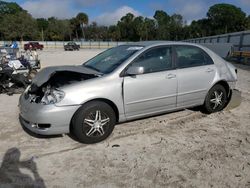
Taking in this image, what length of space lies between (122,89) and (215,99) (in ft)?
7.85

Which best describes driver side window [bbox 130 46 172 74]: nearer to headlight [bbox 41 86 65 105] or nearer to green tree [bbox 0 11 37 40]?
headlight [bbox 41 86 65 105]

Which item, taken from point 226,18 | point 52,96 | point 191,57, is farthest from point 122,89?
point 226,18

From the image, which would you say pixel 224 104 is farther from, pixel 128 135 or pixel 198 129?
pixel 128 135

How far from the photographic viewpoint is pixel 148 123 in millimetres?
5441

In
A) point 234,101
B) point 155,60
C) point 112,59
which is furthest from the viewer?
point 234,101

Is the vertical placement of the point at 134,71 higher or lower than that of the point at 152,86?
higher

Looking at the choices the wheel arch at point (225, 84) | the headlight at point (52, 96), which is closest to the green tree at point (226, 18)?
the wheel arch at point (225, 84)

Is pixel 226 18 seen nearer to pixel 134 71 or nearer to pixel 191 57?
pixel 191 57

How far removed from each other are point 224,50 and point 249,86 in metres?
16.8

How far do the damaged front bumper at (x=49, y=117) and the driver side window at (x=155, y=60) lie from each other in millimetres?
1460

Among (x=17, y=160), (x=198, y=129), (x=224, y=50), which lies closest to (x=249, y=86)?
(x=198, y=129)

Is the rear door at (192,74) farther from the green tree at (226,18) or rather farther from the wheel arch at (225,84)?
the green tree at (226,18)

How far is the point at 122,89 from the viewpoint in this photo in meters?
4.65

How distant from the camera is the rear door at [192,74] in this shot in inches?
211
